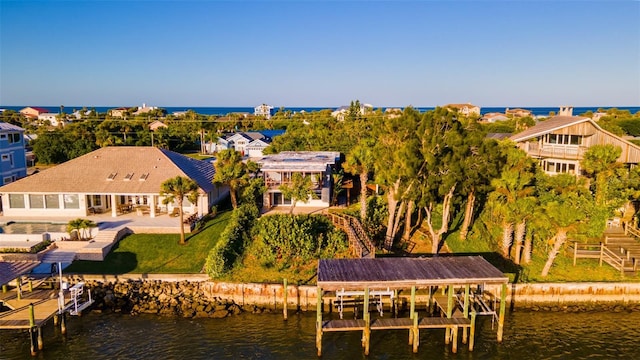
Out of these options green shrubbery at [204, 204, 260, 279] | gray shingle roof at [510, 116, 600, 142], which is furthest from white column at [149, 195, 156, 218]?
gray shingle roof at [510, 116, 600, 142]

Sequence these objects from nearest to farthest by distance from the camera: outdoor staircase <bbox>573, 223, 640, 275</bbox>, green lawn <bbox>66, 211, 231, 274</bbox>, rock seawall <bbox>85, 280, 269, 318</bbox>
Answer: rock seawall <bbox>85, 280, 269, 318</bbox>
outdoor staircase <bbox>573, 223, 640, 275</bbox>
green lawn <bbox>66, 211, 231, 274</bbox>

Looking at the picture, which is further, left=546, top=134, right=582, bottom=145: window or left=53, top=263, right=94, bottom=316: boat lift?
left=546, top=134, right=582, bottom=145: window

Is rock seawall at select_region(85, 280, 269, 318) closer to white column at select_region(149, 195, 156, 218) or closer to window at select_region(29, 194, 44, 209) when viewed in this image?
white column at select_region(149, 195, 156, 218)

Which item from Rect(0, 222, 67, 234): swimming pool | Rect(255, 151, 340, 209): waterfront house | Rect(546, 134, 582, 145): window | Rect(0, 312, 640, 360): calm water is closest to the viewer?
Rect(0, 312, 640, 360): calm water

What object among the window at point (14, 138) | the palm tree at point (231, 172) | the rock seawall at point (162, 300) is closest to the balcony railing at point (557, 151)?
the palm tree at point (231, 172)

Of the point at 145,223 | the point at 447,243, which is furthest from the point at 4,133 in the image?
the point at 447,243

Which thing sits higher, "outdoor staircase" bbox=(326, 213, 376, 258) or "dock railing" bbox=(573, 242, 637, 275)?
"outdoor staircase" bbox=(326, 213, 376, 258)
